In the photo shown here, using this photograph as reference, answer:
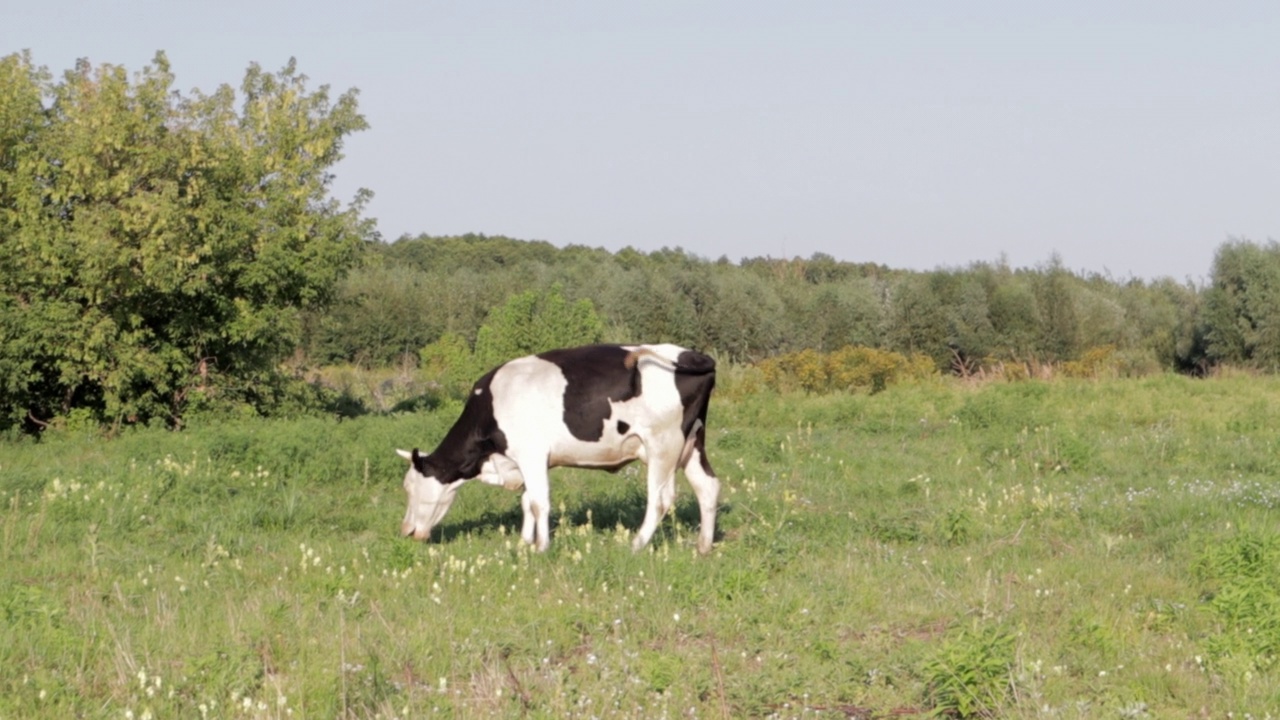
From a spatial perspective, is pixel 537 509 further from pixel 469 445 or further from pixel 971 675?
pixel 971 675

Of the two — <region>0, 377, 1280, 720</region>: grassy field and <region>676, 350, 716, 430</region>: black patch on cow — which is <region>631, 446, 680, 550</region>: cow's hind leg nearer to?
<region>676, 350, 716, 430</region>: black patch on cow

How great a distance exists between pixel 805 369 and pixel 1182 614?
22.8 metres

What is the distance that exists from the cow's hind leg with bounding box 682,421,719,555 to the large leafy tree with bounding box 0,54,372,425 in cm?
1259

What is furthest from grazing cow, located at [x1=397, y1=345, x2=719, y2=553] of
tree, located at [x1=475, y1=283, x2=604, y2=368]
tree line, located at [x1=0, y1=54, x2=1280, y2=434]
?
tree, located at [x1=475, y1=283, x2=604, y2=368]

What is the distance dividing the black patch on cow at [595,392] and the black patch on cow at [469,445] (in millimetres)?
767

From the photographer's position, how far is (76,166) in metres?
20.4

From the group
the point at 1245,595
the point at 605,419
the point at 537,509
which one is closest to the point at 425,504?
the point at 537,509

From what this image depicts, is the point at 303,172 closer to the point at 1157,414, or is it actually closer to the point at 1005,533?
the point at 1157,414

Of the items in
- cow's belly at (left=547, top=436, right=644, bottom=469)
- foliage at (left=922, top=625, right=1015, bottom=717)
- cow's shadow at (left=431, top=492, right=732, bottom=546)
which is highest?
cow's belly at (left=547, top=436, right=644, bottom=469)

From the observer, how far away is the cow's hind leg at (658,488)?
34.7ft

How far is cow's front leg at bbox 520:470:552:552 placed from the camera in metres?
10.6

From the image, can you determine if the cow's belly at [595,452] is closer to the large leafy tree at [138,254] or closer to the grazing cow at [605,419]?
the grazing cow at [605,419]

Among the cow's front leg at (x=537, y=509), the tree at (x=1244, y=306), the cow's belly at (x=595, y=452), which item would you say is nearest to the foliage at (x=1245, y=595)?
the cow's belly at (x=595, y=452)

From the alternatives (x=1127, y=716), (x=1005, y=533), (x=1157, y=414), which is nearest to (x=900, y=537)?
(x=1005, y=533)
